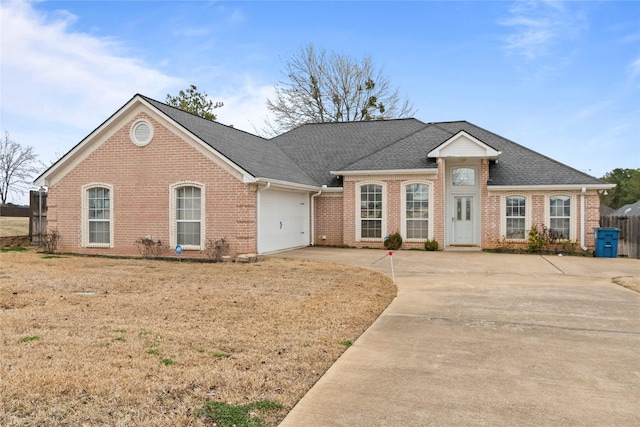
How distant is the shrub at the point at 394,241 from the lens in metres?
18.4

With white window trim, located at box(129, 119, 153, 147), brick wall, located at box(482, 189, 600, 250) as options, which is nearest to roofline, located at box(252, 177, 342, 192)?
white window trim, located at box(129, 119, 153, 147)

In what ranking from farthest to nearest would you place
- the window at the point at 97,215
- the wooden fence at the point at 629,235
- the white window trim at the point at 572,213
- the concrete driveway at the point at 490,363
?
the white window trim at the point at 572,213 → the wooden fence at the point at 629,235 → the window at the point at 97,215 → the concrete driveway at the point at 490,363

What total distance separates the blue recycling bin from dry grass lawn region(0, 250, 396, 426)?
10411mm

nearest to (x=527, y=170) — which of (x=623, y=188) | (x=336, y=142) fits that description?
(x=336, y=142)

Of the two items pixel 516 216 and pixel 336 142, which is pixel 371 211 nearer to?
pixel 516 216

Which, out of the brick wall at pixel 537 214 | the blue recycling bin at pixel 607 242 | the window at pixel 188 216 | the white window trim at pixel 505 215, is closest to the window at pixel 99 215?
the window at pixel 188 216

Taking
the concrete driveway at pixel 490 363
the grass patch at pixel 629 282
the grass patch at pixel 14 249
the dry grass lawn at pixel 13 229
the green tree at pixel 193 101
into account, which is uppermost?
the green tree at pixel 193 101

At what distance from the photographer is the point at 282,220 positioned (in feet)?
57.2

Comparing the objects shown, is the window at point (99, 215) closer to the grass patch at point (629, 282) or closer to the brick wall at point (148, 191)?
the brick wall at point (148, 191)

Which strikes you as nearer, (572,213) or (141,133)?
(141,133)

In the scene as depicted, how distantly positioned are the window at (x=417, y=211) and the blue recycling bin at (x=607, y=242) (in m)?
6.02

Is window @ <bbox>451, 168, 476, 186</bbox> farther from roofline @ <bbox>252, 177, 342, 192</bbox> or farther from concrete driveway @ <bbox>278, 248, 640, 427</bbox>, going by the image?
concrete driveway @ <bbox>278, 248, 640, 427</bbox>

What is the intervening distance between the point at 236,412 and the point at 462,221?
17.3 metres

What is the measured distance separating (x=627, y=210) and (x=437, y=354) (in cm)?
4122
